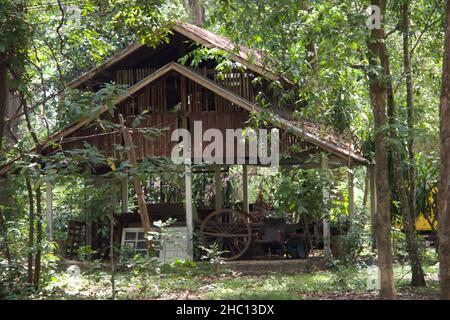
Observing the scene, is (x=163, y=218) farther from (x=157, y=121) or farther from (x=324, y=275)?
(x=324, y=275)

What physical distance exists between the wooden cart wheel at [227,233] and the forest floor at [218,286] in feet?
Answer: 6.31

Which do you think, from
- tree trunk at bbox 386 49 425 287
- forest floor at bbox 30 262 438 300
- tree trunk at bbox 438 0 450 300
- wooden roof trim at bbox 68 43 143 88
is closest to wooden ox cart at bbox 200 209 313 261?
forest floor at bbox 30 262 438 300

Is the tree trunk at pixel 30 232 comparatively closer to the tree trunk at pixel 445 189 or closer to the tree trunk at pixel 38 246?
the tree trunk at pixel 38 246

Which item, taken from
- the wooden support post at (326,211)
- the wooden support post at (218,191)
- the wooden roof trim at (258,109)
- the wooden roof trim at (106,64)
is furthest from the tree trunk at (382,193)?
the wooden roof trim at (106,64)

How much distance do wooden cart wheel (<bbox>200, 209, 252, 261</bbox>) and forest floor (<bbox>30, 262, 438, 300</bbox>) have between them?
1.92 m

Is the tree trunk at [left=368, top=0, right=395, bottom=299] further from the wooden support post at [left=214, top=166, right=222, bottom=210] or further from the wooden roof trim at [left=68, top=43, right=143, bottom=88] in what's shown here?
the wooden roof trim at [left=68, top=43, right=143, bottom=88]

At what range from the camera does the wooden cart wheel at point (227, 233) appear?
1559 cm

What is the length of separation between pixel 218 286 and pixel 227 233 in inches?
148

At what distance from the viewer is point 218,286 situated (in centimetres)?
1198

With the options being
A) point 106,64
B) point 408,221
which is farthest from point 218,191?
point 408,221

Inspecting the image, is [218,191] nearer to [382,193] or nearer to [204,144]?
[204,144]

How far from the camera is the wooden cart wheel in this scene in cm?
1559

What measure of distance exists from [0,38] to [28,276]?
3488 millimetres

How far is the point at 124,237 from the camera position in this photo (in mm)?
16047
